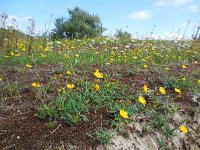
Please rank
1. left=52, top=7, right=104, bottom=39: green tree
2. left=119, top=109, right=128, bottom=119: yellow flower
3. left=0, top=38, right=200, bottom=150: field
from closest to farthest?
1. left=0, top=38, right=200, bottom=150: field
2. left=119, top=109, right=128, bottom=119: yellow flower
3. left=52, top=7, right=104, bottom=39: green tree

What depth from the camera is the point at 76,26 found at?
15.4m

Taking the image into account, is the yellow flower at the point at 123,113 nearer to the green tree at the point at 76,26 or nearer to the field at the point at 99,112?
the field at the point at 99,112

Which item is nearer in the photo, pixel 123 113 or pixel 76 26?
pixel 123 113

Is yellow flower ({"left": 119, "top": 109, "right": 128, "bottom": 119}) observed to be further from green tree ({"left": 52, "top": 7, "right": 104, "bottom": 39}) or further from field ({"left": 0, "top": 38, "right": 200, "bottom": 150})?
green tree ({"left": 52, "top": 7, "right": 104, "bottom": 39})

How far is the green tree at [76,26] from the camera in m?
15.3

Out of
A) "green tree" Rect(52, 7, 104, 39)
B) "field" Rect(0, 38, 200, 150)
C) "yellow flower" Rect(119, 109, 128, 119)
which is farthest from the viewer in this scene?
"green tree" Rect(52, 7, 104, 39)

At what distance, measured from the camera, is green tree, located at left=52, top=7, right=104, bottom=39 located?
15.3 m

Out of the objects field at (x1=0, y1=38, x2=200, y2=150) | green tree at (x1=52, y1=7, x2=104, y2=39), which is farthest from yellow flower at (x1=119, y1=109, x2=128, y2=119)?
green tree at (x1=52, y1=7, x2=104, y2=39)

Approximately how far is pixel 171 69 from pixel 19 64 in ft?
9.11

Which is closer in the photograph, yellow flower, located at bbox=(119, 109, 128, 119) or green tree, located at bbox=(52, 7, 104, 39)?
yellow flower, located at bbox=(119, 109, 128, 119)

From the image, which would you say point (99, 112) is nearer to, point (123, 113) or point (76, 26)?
point (123, 113)

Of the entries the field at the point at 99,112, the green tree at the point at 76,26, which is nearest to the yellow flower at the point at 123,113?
the field at the point at 99,112

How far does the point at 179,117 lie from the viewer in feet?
13.2

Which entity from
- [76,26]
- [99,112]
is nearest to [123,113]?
[99,112]
